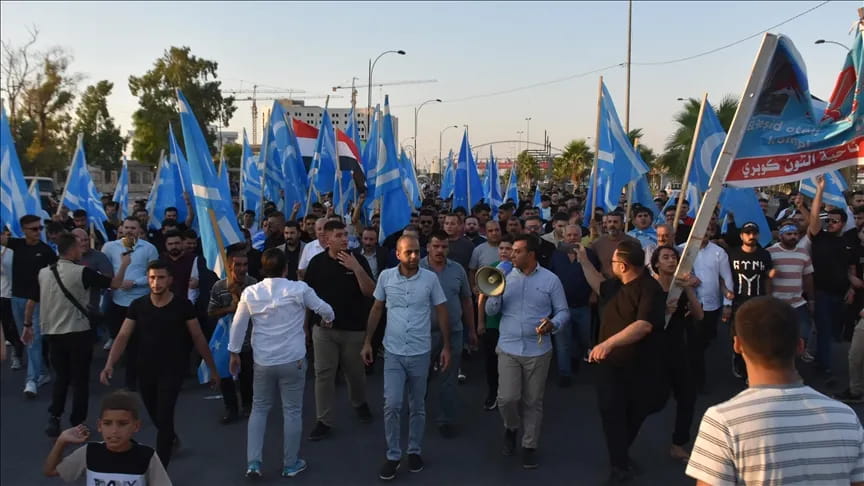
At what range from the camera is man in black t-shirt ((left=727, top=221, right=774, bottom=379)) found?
6752mm

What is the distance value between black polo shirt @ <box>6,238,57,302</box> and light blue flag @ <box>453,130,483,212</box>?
906 centimetres

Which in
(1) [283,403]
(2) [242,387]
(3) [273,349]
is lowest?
(2) [242,387]

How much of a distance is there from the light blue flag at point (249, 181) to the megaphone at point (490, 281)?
27.8ft

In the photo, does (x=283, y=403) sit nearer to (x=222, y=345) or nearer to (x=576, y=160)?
(x=222, y=345)

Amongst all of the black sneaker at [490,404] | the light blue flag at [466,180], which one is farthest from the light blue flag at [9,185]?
the light blue flag at [466,180]

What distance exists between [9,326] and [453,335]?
17.3ft

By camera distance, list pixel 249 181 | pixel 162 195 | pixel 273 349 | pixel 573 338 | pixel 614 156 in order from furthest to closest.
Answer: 1. pixel 249 181
2. pixel 162 195
3. pixel 614 156
4. pixel 573 338
5. pixel 273 349

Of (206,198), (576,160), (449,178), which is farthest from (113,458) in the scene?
(576,160)

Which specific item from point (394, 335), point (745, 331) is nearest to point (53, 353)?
point (394, 335)

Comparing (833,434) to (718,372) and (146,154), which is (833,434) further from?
(146,154)

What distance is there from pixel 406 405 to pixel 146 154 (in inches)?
1979

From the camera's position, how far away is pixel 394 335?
16.9ft

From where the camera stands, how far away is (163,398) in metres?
4.73

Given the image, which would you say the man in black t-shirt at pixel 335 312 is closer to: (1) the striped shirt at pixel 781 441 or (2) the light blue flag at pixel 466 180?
(1) the striped shirt at pixel 781 441
